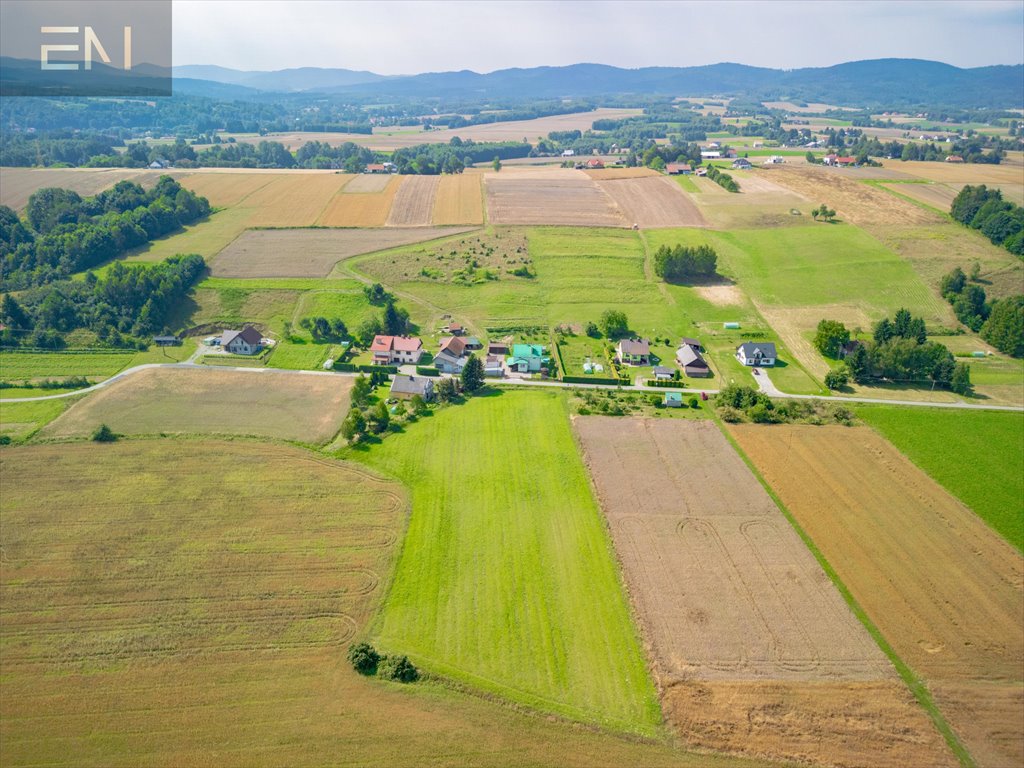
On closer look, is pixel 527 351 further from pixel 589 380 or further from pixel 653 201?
pixel 653 201

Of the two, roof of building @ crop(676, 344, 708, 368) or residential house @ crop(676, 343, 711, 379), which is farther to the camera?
roof of building @ crop(676, 344, 708, 368)

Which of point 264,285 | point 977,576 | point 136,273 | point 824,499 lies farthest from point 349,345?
point 977,576

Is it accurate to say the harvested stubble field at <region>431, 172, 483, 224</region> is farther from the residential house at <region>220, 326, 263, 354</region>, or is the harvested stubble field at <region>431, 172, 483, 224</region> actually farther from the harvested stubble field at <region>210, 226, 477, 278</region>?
the residential house at <region>220, 326, 263, 354</region>

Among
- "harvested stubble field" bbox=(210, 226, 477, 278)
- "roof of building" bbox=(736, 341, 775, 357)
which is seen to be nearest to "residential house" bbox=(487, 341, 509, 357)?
"roof of building" bbox=(736, 341, 775, 357)

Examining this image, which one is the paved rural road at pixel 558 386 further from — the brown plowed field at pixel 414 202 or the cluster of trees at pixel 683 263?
the brown plowed field at pixel 414 202

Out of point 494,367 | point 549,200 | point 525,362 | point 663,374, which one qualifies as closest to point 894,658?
point 663,374

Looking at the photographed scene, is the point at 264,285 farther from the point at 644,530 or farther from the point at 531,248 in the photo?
the point at 644,530

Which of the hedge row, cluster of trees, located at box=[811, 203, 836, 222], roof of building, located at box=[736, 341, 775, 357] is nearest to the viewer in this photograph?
the hedge row
